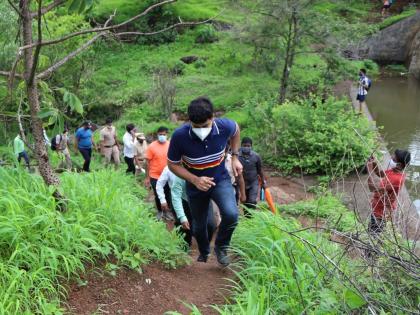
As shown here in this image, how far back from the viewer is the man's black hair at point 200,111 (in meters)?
A: 3.93

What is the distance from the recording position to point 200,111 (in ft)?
12.9

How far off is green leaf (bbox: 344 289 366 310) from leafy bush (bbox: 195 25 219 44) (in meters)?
20.0

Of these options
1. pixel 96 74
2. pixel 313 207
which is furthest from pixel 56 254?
pixel 96 74

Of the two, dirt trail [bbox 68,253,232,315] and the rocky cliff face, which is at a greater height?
the rocky cliff face

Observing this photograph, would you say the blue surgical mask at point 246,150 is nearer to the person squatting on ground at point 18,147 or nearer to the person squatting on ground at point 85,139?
the person squatting on ground at point 18,147


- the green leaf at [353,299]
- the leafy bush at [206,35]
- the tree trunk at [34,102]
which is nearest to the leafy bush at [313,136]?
the tree trunk at [34,102]

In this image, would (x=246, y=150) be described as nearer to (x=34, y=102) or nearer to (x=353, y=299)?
(x=34, y=102)

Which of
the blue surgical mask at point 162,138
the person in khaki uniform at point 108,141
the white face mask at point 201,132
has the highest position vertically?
the white face mask at point 201,132

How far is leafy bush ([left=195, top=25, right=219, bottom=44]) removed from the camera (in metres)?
21.9

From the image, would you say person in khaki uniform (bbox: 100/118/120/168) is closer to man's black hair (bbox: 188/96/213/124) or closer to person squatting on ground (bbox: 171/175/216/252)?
person squatting on ground (bbox: 171/175/216/252)

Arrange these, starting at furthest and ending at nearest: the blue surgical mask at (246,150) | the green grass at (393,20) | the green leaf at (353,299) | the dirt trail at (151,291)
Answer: the green grass at (393,20) < the blue surgical mask at (246,150) < the dirt trail at (151,291) < the green leaf at (353,299)

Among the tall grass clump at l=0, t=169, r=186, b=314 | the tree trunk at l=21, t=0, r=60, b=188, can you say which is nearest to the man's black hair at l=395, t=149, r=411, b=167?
the tall grass clump at l=0, t=169, r=186, b=314

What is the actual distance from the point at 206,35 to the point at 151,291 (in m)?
19.6

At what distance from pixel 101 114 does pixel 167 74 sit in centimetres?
325
